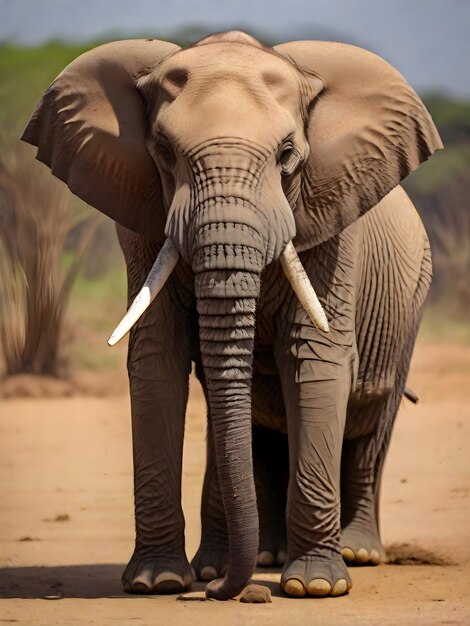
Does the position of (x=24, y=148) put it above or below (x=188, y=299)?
above

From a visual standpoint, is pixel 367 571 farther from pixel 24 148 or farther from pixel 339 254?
pixel 24 148

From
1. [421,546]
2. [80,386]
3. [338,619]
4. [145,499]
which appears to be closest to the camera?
[338,619]

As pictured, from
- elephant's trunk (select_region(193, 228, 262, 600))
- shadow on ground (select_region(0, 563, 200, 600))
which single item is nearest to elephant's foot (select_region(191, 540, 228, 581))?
shadow on ground (select_region(0, 563, 200, 600))

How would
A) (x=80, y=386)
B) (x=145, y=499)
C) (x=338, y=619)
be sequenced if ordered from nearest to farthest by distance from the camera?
(x=338, y=619) < (x=145, y=499) < (x=80, y=386)

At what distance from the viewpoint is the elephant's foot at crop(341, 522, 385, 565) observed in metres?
7.52

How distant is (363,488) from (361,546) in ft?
0.89

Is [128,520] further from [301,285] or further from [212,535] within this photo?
[301,285]

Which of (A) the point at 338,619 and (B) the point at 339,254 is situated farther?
(B) the point at 339,254

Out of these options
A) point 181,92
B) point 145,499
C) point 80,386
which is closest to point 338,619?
point 145,499

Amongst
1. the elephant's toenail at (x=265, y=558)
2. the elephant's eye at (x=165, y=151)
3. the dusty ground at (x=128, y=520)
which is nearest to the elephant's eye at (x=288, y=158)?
the elephant's eye at (x=165, y=151)

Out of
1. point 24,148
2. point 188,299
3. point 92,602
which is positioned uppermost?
point 24,148

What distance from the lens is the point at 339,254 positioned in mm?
6648

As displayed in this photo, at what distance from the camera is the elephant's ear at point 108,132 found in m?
6.45

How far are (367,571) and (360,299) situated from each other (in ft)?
3.74
